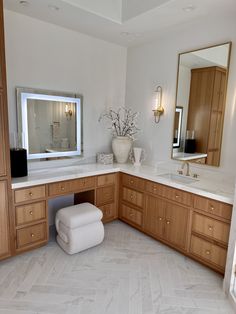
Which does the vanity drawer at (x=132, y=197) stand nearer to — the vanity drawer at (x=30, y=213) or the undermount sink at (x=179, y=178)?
the undermount sink at (x=179, y=178)

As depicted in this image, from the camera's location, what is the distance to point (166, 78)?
3230mm

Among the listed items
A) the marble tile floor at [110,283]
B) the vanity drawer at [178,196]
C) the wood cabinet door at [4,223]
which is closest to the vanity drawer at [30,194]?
the wood cabinet door at [4,223]

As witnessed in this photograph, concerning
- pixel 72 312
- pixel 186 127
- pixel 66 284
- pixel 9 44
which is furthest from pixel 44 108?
pixel 72 312

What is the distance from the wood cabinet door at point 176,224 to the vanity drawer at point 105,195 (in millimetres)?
907

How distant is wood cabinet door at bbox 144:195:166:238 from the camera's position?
2844 millimetres

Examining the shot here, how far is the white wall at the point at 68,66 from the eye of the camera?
2.70m

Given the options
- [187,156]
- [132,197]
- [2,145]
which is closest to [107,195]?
[132,197]

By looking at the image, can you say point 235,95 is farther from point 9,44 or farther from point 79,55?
point 9,44

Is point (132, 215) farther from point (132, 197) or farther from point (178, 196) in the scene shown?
point (178, 196)

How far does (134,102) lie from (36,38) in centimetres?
170

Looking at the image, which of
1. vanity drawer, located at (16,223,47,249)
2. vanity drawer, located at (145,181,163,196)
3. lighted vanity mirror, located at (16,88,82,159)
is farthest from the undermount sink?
vanity drawer, located at (16,223,47,249)

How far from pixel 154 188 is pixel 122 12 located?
2199mm

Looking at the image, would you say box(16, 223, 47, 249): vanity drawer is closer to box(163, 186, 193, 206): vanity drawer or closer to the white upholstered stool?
the white upholstered stool

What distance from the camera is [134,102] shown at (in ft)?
12.3
